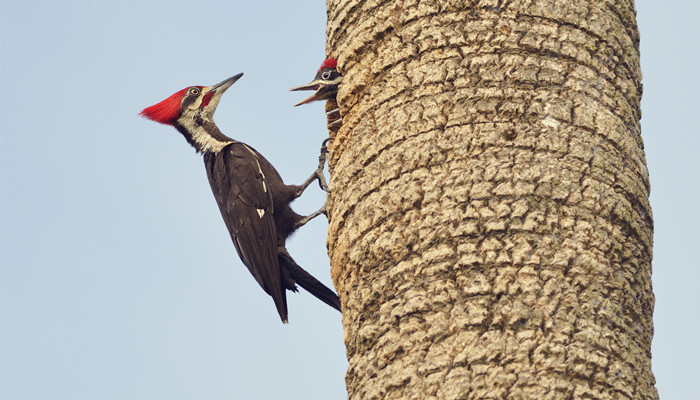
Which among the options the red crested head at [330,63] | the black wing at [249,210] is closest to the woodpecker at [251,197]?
the black wing at [249,210]

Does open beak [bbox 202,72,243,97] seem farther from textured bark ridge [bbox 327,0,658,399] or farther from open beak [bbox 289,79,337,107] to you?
textured bark ridge [bbox 327,0,658,399]

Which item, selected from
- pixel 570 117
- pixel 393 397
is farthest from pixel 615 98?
pixel 393 397

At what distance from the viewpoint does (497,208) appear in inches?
99.8

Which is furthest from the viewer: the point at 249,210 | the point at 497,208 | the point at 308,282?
the point at 249,210

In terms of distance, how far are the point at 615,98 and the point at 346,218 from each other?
0.98 meters

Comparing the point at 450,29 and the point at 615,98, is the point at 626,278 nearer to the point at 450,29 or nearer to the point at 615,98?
the point at 615,98

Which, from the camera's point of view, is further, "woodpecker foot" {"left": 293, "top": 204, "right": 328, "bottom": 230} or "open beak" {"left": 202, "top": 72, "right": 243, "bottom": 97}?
"open beak" {"left": 202, "top": 72, "right": 243, "bottom": 97}

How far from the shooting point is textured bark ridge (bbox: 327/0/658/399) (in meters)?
2.35

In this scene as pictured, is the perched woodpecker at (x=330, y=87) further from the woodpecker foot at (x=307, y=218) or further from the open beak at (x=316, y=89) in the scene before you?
the woodpecker foot at (x=307, y=218)

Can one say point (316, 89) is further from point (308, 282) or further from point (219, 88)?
point (219, 88)

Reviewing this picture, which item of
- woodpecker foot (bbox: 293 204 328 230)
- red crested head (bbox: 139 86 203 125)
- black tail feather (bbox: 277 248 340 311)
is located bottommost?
black tail feather (bbox: 277 248 340 311)

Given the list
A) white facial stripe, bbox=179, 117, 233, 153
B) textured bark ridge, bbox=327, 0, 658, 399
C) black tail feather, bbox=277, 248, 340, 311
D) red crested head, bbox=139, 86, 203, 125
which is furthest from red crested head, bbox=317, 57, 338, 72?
red crested head, bbox=139, 86, 203, 125

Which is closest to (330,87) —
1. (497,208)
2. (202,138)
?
(497,208)

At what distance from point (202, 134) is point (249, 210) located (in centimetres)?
89
